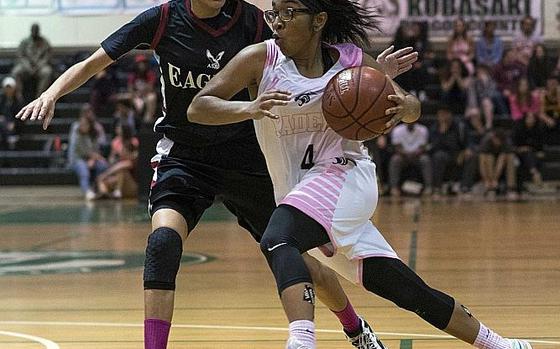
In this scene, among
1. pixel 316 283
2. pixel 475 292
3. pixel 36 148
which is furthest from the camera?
pixel 36 148

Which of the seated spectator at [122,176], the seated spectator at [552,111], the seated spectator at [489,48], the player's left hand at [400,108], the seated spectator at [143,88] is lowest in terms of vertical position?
the seated spectator at [122,176]

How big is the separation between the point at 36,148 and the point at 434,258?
11.0m

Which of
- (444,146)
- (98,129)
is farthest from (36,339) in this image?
(98,129)

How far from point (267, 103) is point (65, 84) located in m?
1.15

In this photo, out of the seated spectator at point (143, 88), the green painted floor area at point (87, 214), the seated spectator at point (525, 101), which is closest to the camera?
the green painted floor area at point (87, 214)

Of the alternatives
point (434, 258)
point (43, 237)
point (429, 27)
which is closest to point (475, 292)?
point (434, 258)

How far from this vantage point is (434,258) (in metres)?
9.43

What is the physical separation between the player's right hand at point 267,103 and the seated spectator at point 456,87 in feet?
45.2

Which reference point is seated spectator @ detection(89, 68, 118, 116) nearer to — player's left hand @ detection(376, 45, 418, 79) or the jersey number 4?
player's left hand @ detection(376, 45, 418, 79)

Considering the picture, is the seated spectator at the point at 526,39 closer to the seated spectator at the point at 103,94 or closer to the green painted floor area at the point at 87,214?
the green painted floor area at the point at 87,214

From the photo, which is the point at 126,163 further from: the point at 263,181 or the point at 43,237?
the point at 263,181

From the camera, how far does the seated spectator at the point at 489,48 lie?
724 inches

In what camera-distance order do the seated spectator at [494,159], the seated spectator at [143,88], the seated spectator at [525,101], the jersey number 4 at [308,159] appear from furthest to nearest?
the seated spectator at [143,88] → the seated spectator at [525,101] → the seated spectator at [494,159] → the jersey number 4 at [308,159]

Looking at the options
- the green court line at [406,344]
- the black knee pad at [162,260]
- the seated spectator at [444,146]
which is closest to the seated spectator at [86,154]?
the seated spectator at [444,146]
